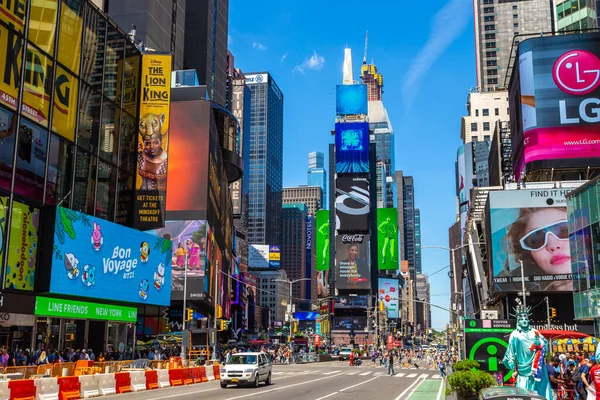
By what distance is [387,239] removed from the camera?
602 ft

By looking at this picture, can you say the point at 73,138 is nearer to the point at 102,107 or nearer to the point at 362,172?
the point at 102,107

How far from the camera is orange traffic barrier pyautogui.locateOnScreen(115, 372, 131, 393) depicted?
24859 mm

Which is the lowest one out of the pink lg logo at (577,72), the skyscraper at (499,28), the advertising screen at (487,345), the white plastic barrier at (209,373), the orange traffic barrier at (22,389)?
the white plastic barrier at (209,373)

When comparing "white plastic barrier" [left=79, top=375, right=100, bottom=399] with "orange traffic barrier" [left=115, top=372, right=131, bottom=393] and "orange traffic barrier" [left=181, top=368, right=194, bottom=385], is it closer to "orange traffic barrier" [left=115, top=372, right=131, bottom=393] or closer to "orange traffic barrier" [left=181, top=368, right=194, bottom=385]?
"orange traffic barrier" [left=115, top=372, right=131, bottom=393]

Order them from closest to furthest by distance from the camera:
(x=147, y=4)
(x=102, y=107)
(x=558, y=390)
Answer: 1. (x=558, y=390)
2. (x=102, y=107)
3. (x=147, y=4)

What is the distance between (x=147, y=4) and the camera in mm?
83375

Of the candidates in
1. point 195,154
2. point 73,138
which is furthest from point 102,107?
point 195,154

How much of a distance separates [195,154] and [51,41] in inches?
1471

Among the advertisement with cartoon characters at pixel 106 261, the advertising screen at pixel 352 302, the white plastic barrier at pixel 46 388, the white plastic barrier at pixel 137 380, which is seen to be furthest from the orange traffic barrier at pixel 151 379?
the advertising screen at pixel 352 302

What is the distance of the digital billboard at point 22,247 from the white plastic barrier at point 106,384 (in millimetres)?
9515

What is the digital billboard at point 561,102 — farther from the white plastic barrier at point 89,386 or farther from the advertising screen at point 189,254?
the white plastic barrier at point 89,386

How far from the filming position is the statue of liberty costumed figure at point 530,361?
12797mm

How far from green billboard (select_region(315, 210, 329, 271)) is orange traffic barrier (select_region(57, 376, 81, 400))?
159 metres

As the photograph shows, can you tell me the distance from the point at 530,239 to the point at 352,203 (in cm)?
10370
